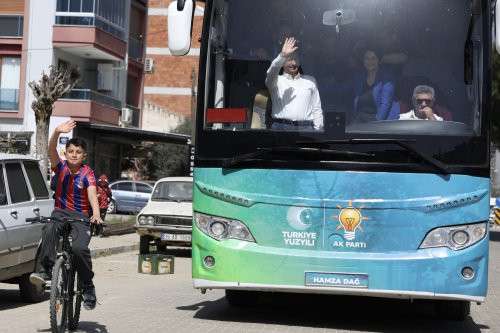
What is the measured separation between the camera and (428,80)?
9.42 meters

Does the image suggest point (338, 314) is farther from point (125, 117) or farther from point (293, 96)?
point (125, 117)

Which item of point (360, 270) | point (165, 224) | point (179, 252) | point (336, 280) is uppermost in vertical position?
point (360, 270)

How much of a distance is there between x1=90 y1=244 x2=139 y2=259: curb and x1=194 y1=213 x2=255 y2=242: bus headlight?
10.2 m

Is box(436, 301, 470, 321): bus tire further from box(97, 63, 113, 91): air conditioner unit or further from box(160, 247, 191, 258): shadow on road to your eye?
box(97, 63, 113, 91): air conditioner unit

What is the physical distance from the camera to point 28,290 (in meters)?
11.7

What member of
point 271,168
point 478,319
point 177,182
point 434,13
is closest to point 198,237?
point 271,168

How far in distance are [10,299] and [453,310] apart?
5.58 m

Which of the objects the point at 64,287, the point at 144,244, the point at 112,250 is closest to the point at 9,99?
the point at 112,250

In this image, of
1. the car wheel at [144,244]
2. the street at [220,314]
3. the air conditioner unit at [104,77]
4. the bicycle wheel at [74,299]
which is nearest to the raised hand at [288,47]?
the street at [220,314]

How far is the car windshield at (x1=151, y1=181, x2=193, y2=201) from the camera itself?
71.2ft

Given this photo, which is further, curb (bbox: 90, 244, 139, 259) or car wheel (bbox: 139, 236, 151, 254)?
car wheel (bbox: 139, 236, 151, 254)

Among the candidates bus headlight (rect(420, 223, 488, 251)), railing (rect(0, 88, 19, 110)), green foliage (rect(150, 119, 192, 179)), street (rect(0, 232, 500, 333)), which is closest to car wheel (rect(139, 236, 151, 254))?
street (rect(0, 232, 500, 333))

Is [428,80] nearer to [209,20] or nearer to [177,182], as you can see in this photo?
[209,20]

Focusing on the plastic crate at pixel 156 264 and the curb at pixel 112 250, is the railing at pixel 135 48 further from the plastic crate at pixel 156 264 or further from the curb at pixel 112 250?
the plastic crate at pixel 156 264
